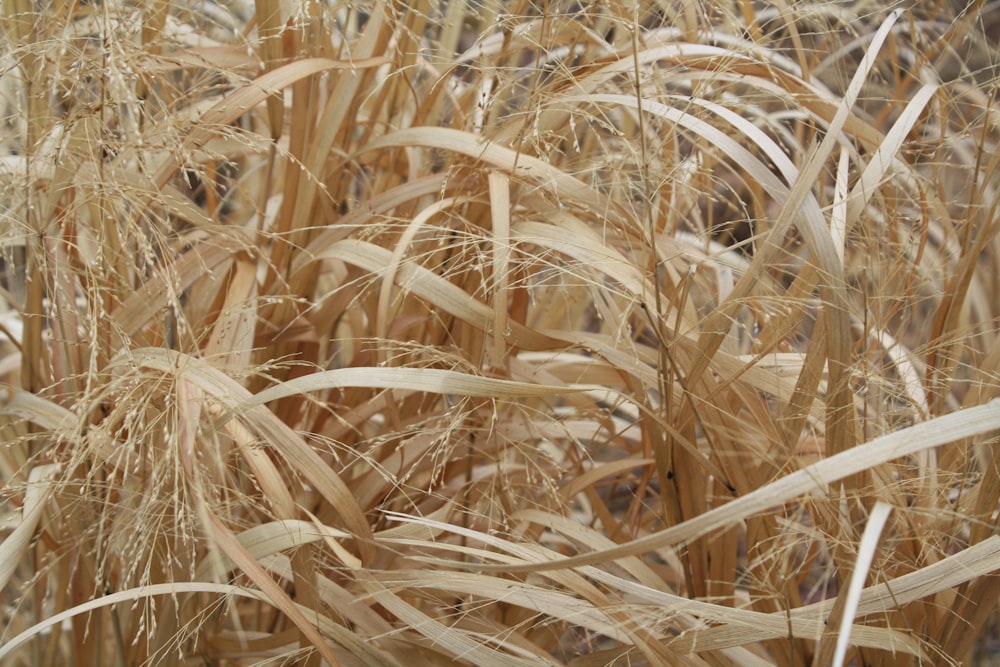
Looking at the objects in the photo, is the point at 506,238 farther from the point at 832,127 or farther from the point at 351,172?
the point at 351,172

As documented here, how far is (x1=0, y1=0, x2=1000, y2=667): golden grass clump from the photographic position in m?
0.49

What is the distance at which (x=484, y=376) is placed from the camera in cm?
60

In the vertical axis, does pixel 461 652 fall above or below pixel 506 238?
below

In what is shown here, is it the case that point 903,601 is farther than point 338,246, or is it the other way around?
point 338,246

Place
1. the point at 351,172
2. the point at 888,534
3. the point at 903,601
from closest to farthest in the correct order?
the point at 903,601
the point at 888,534
the point at 351,172

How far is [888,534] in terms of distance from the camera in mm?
598

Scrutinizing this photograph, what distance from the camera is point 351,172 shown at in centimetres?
78

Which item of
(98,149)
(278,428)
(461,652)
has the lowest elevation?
(461,652)

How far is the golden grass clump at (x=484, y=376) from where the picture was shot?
1.60 feet

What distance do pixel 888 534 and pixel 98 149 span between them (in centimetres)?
55

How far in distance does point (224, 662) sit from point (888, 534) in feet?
1.57

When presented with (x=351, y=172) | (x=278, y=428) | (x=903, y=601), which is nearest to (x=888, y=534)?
(x=903, y=601)

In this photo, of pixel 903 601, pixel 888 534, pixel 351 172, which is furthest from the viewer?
pixel 351 172

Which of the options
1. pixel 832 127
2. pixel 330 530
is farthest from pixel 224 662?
pixel 832 127
